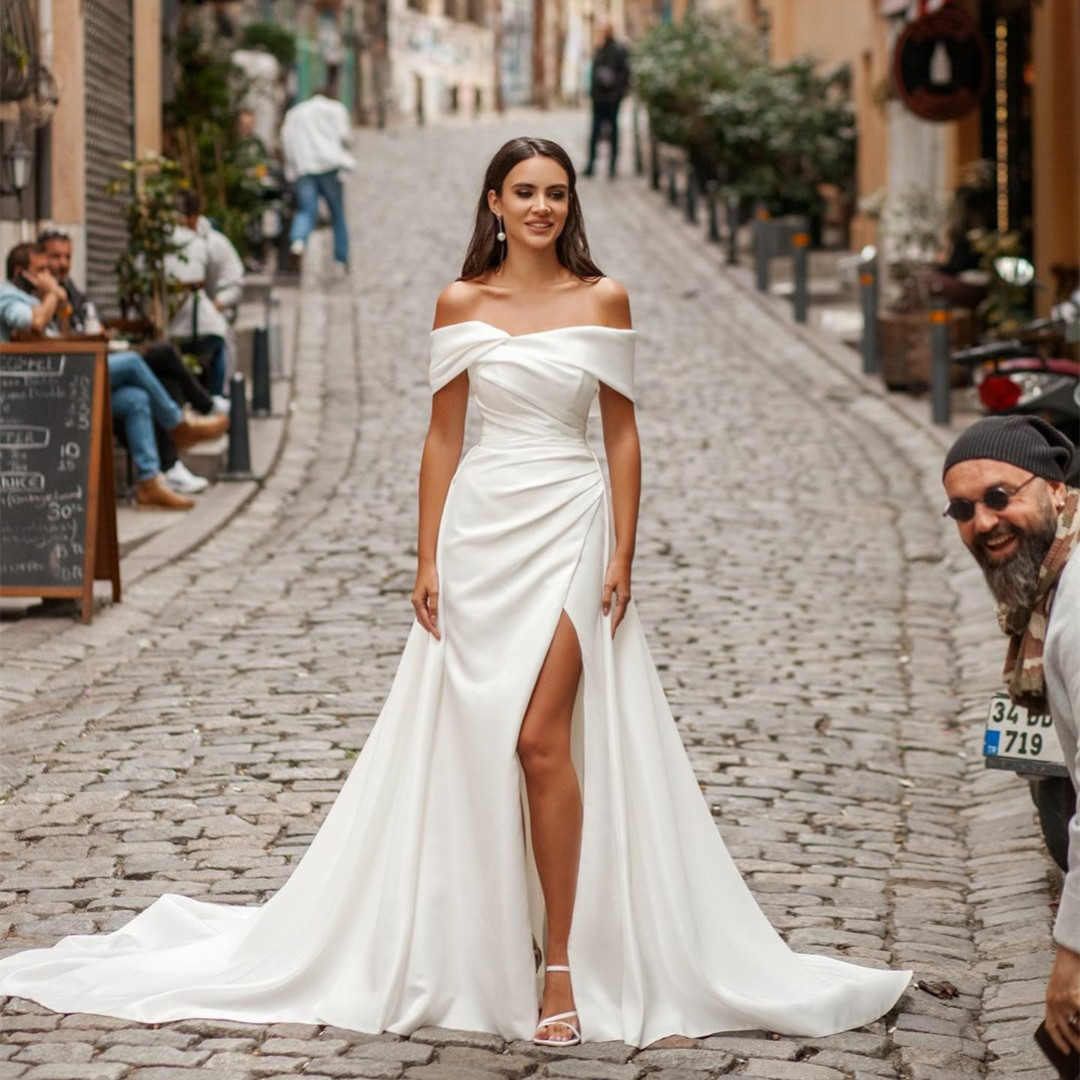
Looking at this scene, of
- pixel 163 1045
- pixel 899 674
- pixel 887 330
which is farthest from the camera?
pixel 887 330

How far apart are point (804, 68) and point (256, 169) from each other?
28.2 ft

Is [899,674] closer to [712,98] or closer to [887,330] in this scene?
[887,330]

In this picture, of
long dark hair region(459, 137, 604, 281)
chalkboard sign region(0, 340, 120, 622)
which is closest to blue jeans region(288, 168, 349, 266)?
chalkboard sign region(0, 340, 120, 622)

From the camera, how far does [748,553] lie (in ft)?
37.0

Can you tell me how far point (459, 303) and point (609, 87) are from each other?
28372mm

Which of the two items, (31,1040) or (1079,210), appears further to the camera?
(1079,210)

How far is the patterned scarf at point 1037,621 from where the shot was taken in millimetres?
3346

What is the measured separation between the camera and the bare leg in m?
4.58

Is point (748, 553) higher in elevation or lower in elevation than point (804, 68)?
lower


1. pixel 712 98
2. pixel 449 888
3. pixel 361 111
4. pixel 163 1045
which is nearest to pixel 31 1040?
pixel 163 1045

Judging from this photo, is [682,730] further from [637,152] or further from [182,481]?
[637,152]

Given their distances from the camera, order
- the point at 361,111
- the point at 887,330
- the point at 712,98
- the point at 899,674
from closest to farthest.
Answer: the point at 899,674
the point at 887,330
the point at 712,98
the point at 361,111

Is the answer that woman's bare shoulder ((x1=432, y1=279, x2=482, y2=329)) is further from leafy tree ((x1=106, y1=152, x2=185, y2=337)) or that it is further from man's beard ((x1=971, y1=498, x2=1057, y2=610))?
leafy tree ((x1=106, y1=152, x2=185, y2=337))

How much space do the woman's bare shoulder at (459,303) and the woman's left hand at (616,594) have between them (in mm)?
626
